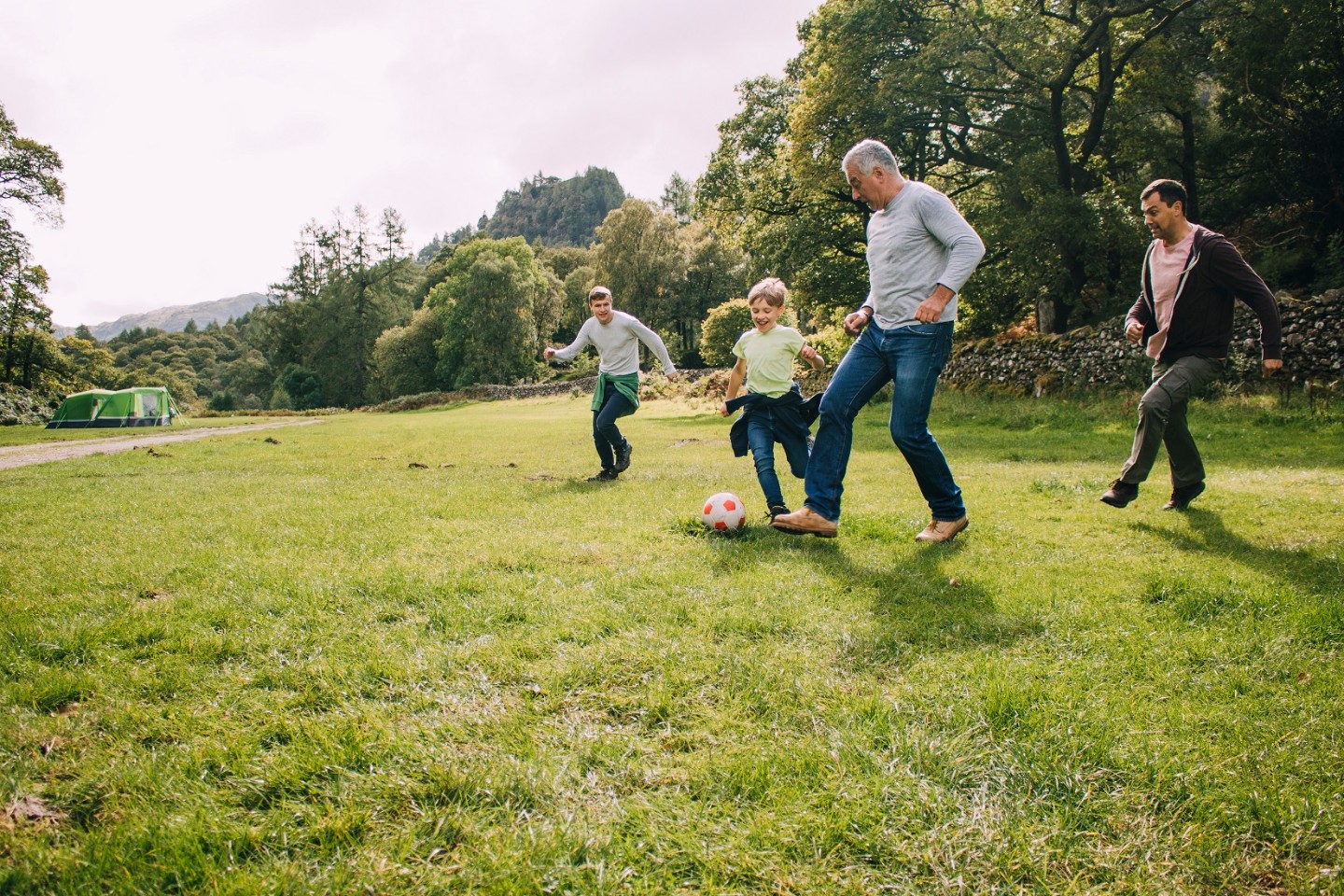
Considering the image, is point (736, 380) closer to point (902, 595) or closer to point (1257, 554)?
point (902, 595)

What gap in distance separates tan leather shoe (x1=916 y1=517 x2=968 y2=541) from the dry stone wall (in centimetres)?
966

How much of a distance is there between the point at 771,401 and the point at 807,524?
4.47 feet

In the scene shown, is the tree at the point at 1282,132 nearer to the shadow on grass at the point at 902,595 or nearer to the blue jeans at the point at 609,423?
the blue jeans at the point at 609,423

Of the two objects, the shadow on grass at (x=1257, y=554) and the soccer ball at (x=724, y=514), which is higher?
the soccer ball at (x=724, y=514)

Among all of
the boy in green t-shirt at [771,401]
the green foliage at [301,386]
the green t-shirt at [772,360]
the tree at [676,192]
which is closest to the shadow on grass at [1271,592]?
the boy in green t-shirt at [771,401]

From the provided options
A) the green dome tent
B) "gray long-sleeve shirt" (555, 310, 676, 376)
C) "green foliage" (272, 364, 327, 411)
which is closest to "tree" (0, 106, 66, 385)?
the green dome tent

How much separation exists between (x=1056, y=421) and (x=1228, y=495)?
899 centimetres

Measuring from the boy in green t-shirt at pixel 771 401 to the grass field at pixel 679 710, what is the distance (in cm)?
86

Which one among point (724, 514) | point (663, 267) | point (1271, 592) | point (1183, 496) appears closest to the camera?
point (1271, 592)

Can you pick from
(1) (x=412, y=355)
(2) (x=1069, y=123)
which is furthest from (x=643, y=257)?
(2) (x=1069, y=123)

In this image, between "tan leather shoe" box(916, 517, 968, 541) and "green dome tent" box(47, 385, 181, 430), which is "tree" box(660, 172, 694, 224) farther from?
"tan leather shoe" box(916, 517, 968, 541)

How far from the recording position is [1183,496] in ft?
18.0

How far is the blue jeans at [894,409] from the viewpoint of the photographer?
181 inches

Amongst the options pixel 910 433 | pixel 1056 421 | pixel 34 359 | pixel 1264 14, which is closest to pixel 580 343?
pixel 910 433
